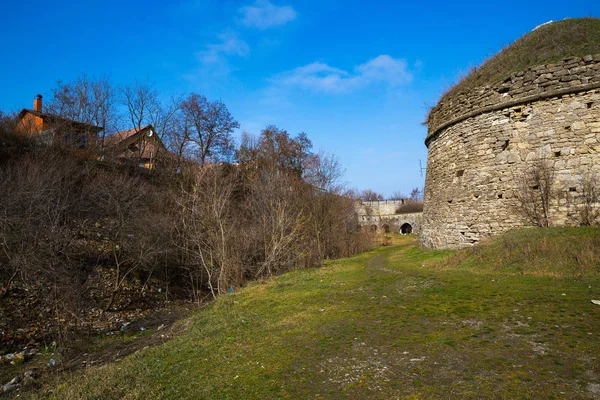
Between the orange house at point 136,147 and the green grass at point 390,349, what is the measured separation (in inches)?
801

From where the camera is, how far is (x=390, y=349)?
4.55 meters

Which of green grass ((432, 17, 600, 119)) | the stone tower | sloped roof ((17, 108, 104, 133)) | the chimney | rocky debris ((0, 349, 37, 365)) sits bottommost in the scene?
rocky debris ((0, 349, 37, 365))

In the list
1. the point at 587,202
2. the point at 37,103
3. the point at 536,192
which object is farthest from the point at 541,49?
the point at 37,103

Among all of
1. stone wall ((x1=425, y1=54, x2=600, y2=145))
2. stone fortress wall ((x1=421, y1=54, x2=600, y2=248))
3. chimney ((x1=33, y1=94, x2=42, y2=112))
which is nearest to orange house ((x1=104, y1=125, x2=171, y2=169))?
chimney ((x1=33, y1=94, x2=42, y2=112))

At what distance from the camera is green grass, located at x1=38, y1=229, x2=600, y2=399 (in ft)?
11.7

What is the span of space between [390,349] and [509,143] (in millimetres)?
10087

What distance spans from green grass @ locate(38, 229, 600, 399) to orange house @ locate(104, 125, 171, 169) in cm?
2035

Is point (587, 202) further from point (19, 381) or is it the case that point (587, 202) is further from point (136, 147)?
point (136, 147)

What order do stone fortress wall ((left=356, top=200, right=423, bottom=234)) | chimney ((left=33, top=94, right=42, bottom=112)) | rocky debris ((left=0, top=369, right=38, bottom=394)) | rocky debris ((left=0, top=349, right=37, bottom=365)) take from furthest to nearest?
stone fortress wall ((left=356, top=200, right=423, bottom=234)), chimney ((left=33, top=94, right=42, bottom=112)), rocky debris ((left=0, top=349, right=37, bottom=365)), rocky debris ((left=0, top=369, right=38, bottom=394))

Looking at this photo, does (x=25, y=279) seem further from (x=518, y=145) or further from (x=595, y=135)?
(x=595, y=135)

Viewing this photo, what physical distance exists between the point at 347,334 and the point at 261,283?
6.77 m

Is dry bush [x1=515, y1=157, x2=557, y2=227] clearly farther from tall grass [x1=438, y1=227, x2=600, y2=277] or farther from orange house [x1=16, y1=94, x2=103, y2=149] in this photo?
orange house [x1=16, y1=94, x2=103, y2=149]

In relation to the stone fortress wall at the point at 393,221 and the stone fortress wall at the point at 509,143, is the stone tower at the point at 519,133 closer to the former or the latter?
the stone fortress wall at the point at 509,143

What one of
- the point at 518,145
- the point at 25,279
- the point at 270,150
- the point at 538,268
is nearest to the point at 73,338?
the point at 25,279
